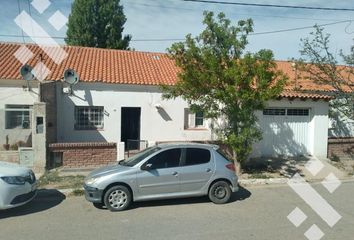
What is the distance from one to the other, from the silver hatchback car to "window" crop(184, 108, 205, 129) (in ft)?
26.0

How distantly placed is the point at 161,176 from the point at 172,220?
123 centimetres

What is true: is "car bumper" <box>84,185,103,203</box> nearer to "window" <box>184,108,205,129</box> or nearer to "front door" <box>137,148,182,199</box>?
"front door" <box>137,148,182,199</box>

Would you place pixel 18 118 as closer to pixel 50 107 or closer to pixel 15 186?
pixel 50 107

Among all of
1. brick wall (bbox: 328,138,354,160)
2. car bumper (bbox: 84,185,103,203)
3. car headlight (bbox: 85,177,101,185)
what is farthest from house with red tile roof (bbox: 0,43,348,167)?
car bumper (bbox: 84,185,103,203)

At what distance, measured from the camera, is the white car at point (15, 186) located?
767 cm

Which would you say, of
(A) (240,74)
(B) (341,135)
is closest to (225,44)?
(A) (240,74)

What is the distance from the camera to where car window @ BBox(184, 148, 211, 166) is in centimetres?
895

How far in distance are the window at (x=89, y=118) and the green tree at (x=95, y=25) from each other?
1806 centimetres

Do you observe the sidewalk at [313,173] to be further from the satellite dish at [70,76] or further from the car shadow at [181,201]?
the satellite dish at [70,76]

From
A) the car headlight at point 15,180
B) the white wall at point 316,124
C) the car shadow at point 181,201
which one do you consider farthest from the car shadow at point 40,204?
the white wall at point 316,124

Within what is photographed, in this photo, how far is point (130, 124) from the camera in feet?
56.4

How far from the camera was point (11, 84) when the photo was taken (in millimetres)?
15492

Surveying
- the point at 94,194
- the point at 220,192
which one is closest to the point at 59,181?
the point at 94,194

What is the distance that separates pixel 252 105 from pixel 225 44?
2107 millimetres
